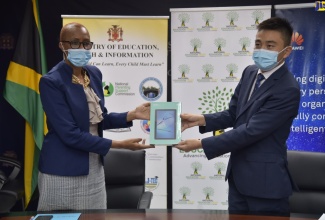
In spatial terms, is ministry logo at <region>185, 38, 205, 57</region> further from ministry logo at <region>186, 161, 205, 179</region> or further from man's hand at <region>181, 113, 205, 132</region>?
man's hand at <region>181, 113, 205, 132</region>

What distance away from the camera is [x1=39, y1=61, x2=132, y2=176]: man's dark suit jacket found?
7.57 ft

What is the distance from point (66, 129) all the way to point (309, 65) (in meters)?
3.01

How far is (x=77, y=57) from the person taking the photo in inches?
95.2

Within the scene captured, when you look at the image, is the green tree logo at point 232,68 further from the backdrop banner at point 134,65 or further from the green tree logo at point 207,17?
the backdrop banner at point 134,65

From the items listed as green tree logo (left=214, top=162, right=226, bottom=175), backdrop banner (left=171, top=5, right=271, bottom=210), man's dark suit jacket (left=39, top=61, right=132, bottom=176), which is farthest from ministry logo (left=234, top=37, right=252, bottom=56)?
man's dark suit jacket (left=39, top=61, right=132, bottom=176)

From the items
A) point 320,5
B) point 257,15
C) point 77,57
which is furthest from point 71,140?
point 320,5

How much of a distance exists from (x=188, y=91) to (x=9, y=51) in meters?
2.14

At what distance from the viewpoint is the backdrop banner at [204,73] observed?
14.3 ft


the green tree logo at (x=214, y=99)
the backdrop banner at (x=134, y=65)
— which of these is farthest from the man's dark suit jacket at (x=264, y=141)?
the backdrop banner at (x=134, y=65)

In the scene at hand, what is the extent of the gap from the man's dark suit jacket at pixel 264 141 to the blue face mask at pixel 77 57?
88 cm

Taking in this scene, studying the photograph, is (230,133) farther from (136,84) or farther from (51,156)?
(136,84)

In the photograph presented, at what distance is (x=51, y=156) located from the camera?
2324mm

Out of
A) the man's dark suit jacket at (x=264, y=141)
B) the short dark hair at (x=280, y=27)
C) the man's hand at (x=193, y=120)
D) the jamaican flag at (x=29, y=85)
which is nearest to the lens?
the man's dark suit jacket at (x=264, y=141)

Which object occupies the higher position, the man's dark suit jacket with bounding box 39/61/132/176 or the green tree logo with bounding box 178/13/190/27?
the green tree logo with bounding box 178/13/190/27
